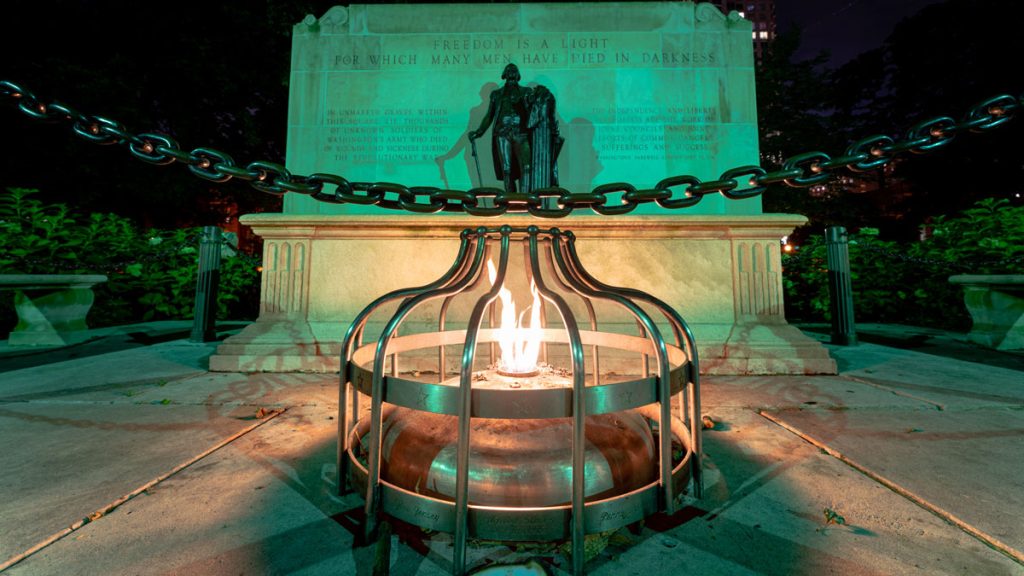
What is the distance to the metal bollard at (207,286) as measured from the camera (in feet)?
16.9

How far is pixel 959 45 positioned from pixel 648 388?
77.1 feet

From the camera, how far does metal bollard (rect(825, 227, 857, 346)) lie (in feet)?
15.9

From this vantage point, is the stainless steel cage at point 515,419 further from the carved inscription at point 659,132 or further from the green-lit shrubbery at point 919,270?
the green-lit shrubbery at point 919,270

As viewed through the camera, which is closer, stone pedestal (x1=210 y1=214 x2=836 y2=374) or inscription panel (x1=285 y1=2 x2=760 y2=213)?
stone pedestal (x1=210 y1=214 x2=836 y2=374)

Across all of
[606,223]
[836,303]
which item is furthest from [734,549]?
[836,303]

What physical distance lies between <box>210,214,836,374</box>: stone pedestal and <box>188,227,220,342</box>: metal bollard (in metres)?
1.98

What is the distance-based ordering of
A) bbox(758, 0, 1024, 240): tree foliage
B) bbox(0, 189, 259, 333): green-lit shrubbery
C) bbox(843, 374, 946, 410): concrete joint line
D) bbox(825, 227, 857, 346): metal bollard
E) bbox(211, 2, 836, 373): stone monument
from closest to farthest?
bbox(843, 374, 946, 410): concrete joint line → bbox(825, 227, 857, 346): metal bollard → bbox(211, 2, 836, 373): stone monument → bbox(0, 189, 259, 333): green-lit shrubbery → bbox(758, 0, 1024, 240): tree foliage

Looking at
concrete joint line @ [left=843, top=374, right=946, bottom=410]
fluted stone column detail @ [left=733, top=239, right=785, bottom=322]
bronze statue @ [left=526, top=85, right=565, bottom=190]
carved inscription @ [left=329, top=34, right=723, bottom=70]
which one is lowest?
concrete joint line @ [left=843, top=374, right=946, bottom=410]

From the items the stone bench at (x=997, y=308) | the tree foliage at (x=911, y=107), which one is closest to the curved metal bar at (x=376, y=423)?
the stone bench at (x=997, y=308)

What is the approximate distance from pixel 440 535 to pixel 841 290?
5793 mm

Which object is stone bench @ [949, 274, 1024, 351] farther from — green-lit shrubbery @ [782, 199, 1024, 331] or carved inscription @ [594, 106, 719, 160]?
carved inscription @ [594, 106, 719, 160]

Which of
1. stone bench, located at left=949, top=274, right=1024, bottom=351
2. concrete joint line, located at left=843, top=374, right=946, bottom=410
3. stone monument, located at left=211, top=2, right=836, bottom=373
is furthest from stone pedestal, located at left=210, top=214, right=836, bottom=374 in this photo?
stone bench, located at left=949, top=274, right=1024, bottom=351

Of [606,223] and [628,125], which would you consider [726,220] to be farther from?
[628,125]

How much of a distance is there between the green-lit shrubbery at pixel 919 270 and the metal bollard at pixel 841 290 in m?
0.87
